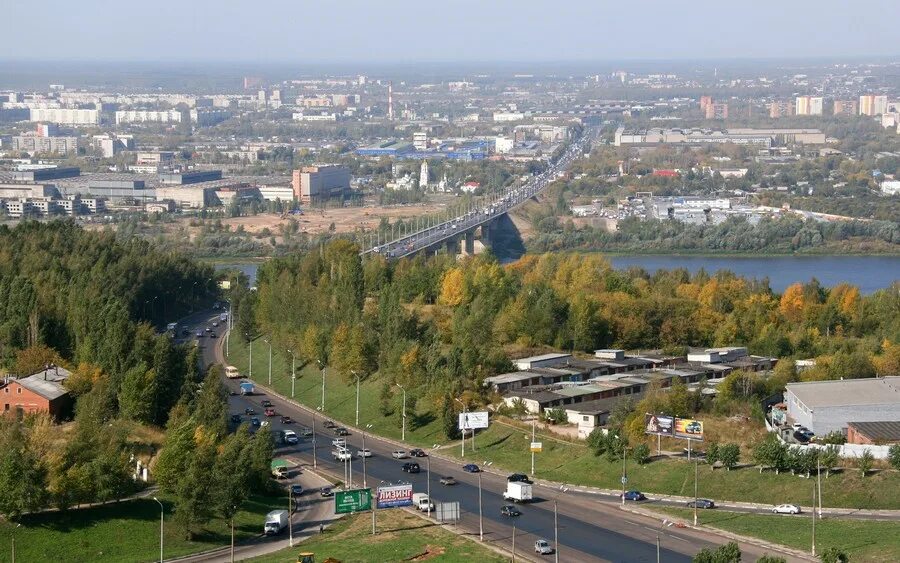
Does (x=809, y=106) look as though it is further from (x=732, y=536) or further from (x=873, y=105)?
(x=732, y=536)

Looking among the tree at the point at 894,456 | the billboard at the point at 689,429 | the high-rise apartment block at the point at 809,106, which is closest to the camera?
the tree at the point at 894,456

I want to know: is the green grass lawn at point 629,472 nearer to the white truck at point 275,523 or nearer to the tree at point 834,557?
the tree at point 834,557

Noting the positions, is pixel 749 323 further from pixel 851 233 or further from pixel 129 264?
pixel 851 233

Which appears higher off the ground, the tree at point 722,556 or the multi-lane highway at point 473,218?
the tree at point 722,556

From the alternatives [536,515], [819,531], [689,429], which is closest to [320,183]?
[689,429]

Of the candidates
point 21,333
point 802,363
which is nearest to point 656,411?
point 802,363

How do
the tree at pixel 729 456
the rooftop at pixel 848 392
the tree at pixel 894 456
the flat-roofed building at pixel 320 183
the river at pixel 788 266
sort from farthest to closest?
the flat-roofed building at pixel 320 183 < the river at pixel 788 266 < the rooftop at pixel 848 392 < the tree at pixel 729 456 < the tree at pixel 894 456

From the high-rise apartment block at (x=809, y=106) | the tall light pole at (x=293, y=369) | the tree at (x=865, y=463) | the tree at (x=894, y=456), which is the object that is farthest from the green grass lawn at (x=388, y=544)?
the high-rise apartment block at (x=809, y=106)
